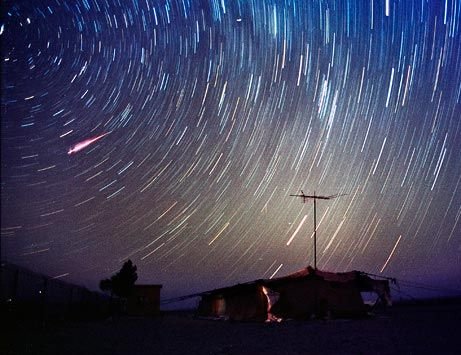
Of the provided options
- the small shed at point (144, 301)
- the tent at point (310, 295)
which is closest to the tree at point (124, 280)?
the small shed at point (144, 301)

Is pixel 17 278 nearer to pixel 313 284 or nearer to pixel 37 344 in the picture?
pixel 37 344

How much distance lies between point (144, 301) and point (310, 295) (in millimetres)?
23562

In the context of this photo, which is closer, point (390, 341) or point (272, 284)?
point (390, 341)

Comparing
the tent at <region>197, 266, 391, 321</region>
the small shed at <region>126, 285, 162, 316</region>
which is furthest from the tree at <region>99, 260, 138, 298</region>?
the tent at <region>197, 266, 391, 321</region>

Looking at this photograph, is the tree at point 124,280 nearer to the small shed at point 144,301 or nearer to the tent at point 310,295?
the small shed at point 144,301

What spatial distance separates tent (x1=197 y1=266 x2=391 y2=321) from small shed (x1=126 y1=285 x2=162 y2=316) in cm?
1865

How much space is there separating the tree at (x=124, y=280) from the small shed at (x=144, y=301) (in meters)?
7.43

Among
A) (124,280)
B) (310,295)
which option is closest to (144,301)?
(124,280)

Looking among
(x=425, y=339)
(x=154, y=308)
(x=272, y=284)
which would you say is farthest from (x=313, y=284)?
(x=154, y=308)

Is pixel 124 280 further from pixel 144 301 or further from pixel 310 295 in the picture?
pixel 310 295

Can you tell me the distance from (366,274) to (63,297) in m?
18.0

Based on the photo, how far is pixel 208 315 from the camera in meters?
31.9

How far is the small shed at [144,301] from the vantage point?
40.5 metres

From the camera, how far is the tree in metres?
49.7
